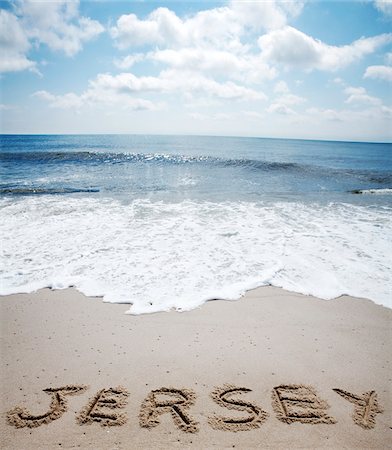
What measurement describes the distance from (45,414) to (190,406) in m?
1.71

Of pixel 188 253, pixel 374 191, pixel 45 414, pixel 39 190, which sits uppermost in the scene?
pixel 374 191

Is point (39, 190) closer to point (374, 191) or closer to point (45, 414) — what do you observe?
point (45, 414)

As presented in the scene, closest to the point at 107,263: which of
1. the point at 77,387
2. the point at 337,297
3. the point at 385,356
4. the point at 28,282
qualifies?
the point at 28,282

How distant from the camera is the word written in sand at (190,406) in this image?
3.15 meters

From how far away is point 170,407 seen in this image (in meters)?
3.31

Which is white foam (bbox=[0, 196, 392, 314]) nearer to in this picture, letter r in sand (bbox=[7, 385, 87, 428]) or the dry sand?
the dry sand

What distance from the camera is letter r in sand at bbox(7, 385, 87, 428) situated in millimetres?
3123

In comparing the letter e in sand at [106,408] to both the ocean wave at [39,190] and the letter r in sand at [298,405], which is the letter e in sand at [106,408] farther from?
the ocean wave at [39,190]

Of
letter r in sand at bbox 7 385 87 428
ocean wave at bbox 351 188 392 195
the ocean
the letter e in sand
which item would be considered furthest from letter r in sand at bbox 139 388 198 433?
ocean wave at bbox 351 188 392 195

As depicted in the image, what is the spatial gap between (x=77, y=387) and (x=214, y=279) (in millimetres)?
3378

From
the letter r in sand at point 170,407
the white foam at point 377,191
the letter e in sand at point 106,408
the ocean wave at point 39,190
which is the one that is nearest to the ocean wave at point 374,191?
the white foam at point 377,191

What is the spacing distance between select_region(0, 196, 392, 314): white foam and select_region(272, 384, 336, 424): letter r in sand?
217cm

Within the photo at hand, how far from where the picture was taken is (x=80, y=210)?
462 inches

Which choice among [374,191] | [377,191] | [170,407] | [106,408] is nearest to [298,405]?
[170,407]
